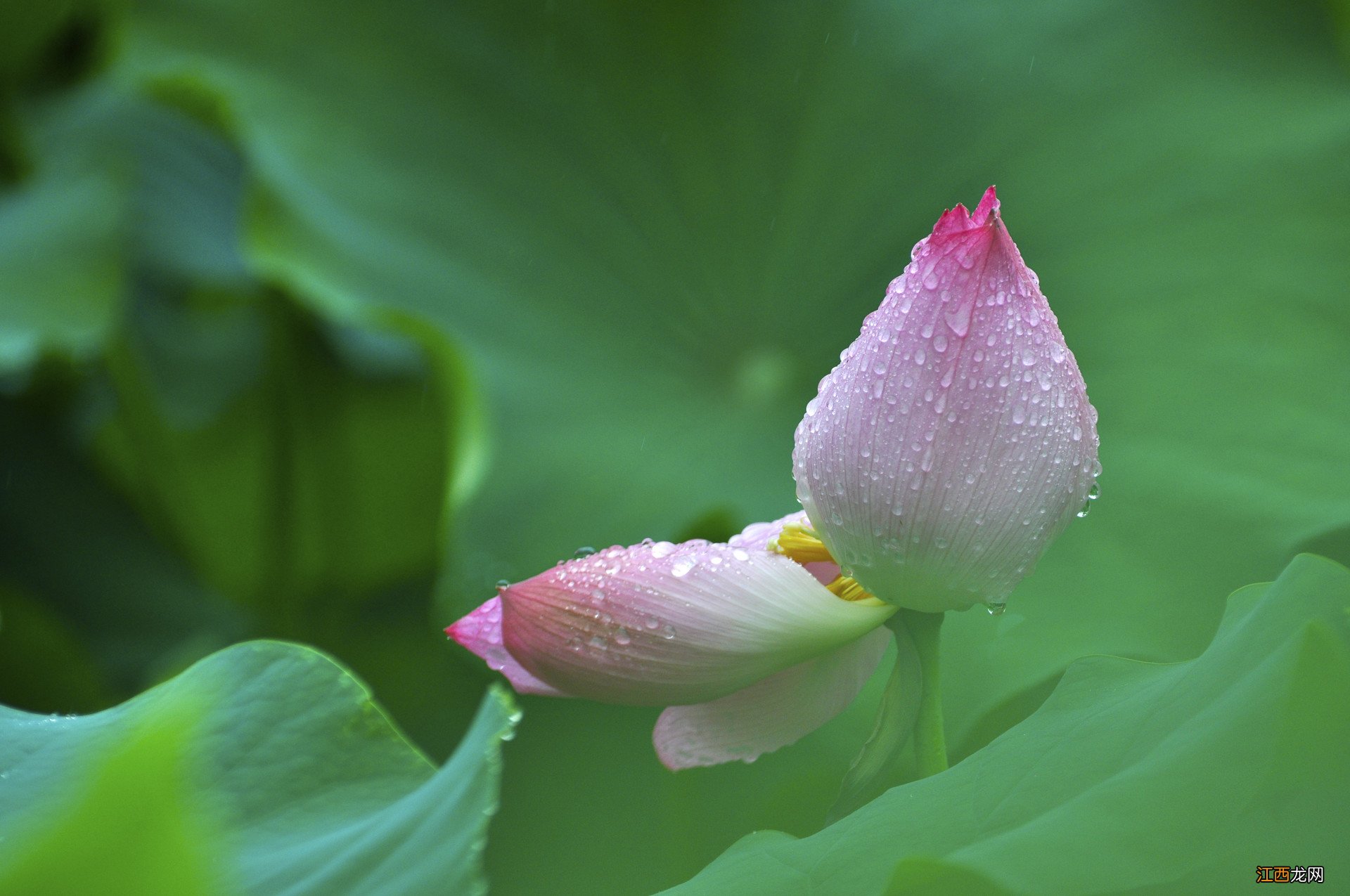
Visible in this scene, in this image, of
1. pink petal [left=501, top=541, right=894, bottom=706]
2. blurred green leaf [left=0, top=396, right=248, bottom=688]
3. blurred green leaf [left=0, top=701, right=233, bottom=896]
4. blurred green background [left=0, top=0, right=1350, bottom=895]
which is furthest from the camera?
blurred green leaf [left=0, top=396, right=248, bottom=688]

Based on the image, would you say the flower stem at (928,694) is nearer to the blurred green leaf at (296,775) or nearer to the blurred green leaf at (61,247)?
the blurred green leaf at (296,775)

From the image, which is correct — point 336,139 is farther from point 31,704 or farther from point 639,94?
point 31,704

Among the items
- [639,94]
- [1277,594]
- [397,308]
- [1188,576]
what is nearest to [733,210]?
[639,94]

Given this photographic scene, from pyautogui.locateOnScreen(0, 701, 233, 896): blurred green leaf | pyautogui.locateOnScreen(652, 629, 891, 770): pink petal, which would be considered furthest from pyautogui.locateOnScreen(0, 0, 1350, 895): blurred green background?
pyautogui.locateOnScreen(0, 701, 233, 896): blurred green leaf

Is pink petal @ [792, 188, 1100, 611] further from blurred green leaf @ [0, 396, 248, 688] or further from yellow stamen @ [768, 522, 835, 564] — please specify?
blurred green leaf @ [0, 396, 248, 688]

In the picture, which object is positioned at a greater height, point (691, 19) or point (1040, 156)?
point (691, 19)

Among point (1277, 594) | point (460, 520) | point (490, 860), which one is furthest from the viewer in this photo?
point (460, 520)
